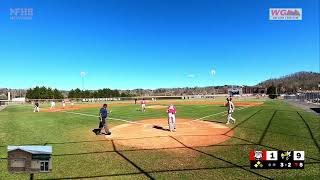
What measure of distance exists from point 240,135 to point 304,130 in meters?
4.27

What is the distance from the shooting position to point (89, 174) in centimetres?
887

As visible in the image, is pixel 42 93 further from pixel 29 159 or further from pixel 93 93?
pixel 29 159

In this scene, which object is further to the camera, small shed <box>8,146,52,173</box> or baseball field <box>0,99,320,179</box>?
baseball field <box>0,99,320,179</box>

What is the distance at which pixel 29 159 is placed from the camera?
25.7 feet

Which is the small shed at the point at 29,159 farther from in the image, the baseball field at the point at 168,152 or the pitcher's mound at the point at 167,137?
the pitcher's mound at the point at 167,137

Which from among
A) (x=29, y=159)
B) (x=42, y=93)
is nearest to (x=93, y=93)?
(x=42, y=93)
